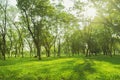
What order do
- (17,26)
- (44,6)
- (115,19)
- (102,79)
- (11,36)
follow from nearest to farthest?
(102,79)
(115,19)
(44,6)
(17,26)
(11,36)

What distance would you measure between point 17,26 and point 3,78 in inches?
2646

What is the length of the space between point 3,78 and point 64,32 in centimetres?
7861

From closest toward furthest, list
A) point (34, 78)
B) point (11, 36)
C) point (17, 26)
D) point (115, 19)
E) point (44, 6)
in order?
point (34, 78) → point (115, 19) → point (44, 6) → point (17, 26) → point (11, 36)

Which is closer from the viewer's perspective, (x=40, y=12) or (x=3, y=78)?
(x=3, y=78)

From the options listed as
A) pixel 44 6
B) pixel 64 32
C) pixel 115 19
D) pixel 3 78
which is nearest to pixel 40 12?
pixel 44 6

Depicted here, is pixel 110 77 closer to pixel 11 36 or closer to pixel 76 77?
pixel 76 77

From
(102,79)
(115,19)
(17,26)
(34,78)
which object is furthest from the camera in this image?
(17,26)

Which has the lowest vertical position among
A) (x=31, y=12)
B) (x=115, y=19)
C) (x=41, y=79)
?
(x=41, y=79)

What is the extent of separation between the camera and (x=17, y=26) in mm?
89250

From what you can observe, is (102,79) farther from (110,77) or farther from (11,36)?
(11,36)

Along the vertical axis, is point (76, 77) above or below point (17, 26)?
below

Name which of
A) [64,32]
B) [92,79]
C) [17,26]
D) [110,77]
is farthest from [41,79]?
[64,32]

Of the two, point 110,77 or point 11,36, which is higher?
point 11,36

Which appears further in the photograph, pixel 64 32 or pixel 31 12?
pixel 64 32
